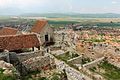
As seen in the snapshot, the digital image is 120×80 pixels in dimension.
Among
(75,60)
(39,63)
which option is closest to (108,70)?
(75,60)

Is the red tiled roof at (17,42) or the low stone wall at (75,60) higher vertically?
the red tiled roof at (17,42)

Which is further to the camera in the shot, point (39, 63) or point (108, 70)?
point (108, 70)

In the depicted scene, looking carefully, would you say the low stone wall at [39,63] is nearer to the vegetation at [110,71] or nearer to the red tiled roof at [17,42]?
the red tiled roof at [17,42]

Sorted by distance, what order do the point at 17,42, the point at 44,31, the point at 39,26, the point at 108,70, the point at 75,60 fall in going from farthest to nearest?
the point at 39,26, the point at 44,31, the point at 108,70, the point at 75,60, the point at 17,42

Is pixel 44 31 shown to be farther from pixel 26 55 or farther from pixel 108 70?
pixel 26 55

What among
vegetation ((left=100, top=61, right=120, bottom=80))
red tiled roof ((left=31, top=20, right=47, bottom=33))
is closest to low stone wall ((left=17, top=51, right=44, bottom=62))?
vegetation ((left=100, top=61, right=120, bottom=80))

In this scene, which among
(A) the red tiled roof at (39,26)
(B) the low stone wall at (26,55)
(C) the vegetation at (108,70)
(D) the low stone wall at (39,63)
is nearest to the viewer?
(D) the low stone wall at (39,63)

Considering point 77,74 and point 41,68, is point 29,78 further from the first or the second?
point 77,74

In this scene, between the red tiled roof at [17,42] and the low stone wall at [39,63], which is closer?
the low stone wall at [39,63]

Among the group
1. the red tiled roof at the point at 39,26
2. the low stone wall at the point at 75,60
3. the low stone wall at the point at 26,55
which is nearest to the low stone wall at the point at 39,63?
the low stone wall at the point at 26,55
